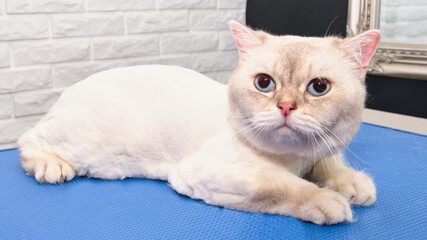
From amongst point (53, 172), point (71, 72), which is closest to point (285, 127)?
point (53, 172)

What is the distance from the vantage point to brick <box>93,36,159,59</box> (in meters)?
2.31

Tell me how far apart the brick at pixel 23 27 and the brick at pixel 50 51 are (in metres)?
0.04

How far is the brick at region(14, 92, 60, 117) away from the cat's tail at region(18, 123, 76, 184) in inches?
24.9

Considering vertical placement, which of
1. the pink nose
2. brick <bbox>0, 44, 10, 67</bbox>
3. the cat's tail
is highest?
the pink nose

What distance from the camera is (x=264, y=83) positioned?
1112 millimetres

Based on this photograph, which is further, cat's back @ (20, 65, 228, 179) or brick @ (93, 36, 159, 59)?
brick @ (93, 36, 159, 59)

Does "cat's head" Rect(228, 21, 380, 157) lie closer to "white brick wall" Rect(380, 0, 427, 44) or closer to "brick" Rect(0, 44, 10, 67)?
"white brick wall" Rect(380, 0, 427, 44)

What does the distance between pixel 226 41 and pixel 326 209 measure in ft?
5.97

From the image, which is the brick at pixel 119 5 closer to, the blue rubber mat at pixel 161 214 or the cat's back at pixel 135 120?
the cat's back at pixel 135 120

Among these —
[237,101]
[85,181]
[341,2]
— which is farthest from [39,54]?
[341,2]

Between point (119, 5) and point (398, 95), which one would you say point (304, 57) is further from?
point (119, 5)

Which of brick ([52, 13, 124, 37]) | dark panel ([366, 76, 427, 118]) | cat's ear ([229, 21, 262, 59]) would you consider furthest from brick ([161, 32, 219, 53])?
cat's ear ([229, 21, 262, 59])

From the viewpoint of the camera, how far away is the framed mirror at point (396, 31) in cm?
205

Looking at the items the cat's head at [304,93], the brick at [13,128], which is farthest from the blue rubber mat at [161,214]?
the brick at [13,128]
